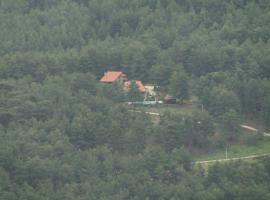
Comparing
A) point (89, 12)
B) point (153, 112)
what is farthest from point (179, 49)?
point (89, 12)

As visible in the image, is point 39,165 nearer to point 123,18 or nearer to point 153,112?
point 153,112

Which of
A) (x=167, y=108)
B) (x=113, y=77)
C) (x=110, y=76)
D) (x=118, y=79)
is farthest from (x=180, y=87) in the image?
(x=110, y=76)

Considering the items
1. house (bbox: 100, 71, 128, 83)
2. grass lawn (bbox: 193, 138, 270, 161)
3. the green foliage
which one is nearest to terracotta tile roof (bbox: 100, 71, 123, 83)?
house (bbox: 100, 71, 128, 83)

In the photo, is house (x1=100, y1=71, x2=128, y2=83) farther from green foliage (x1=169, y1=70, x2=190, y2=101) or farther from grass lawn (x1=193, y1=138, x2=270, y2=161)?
grass lawn (x1=193, y1=138, x2=270, y2=161)

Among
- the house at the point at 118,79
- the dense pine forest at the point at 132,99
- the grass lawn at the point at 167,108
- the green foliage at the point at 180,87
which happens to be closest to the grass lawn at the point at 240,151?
the dense pine forest at the point at 132,99

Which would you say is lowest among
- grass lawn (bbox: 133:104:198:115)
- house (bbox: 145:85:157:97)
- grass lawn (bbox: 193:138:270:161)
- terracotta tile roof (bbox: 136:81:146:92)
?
grass lawn (bbox: 193:138:270:161)

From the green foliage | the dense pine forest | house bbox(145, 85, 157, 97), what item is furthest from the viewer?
house bbox(145, 85, 157, 97)
